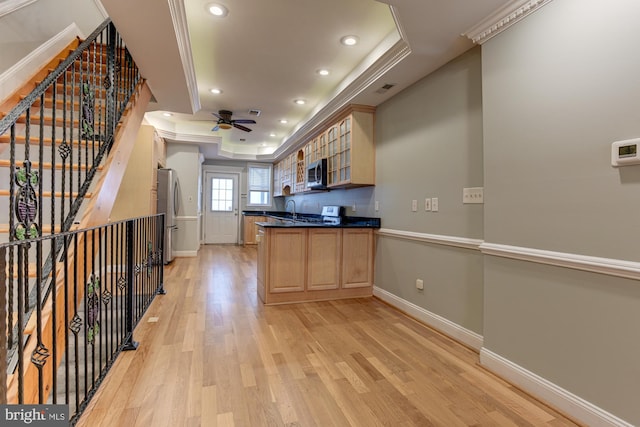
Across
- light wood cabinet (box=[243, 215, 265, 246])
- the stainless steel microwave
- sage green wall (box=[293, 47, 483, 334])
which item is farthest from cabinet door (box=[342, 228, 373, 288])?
light wood cabinet (box=[243, 215, 265, 246])

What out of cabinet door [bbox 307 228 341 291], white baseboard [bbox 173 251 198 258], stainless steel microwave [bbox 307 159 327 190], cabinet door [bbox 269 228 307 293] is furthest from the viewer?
white baseboard [bbox 173 251 198 258]

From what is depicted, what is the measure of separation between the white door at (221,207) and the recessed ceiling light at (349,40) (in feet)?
21.3

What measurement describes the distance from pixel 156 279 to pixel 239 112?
321 cm

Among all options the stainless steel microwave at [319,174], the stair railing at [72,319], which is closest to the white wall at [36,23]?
the stair railing at [72,319]

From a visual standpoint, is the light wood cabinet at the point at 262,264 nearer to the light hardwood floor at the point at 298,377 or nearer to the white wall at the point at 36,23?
the light hardwood floor at the point at 298,377

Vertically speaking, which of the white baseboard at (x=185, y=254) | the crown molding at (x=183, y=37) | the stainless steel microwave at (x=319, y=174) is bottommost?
the white baseboard at (x=185, y=254)

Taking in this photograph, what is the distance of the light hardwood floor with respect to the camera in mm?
1612

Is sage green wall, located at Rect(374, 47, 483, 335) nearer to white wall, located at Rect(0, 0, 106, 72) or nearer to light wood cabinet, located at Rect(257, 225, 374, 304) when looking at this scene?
light wood cabinet, located at Rect(257, 225, 374, 304)

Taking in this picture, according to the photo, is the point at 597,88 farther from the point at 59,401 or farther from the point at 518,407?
the point at 59,401

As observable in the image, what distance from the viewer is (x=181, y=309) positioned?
321cm

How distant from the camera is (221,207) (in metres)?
8.80

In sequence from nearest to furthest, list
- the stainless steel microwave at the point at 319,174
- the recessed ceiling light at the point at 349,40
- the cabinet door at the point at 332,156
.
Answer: the recessed ceiling light at the point at 349,40 < the cabinet door at the point at 332,156 < the stainless steel microwave at the point at 319,174

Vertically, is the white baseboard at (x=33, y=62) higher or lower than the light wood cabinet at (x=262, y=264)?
higher

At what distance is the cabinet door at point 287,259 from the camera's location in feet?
11.3
